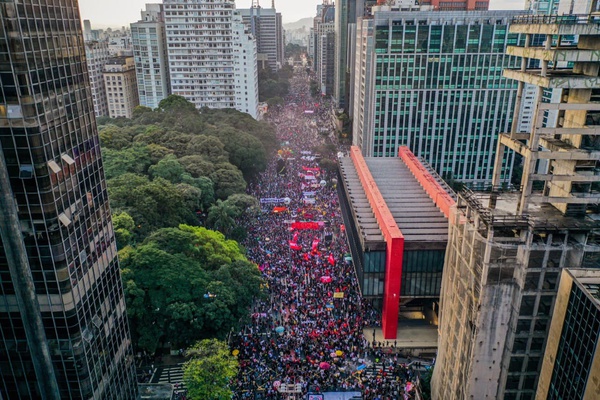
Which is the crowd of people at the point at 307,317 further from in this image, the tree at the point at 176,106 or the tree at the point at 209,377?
the tree at the point at 176,106

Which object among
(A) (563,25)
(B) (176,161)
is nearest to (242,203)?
(B) (176,161)

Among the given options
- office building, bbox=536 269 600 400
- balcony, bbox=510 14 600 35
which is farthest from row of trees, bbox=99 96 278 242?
balcony, bbox=510 14 600 35

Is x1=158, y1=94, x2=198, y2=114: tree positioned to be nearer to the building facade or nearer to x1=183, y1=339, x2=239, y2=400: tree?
the building facade

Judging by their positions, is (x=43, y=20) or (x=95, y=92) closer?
(x=43, y=20)

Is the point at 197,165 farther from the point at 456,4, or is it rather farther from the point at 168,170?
the point at 456,4

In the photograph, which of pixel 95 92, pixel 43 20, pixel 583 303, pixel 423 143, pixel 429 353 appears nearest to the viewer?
pixel 583 303

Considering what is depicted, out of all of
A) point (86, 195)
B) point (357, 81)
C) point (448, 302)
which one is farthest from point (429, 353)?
point (357, 81)

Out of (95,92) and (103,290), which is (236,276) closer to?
(103,290)
